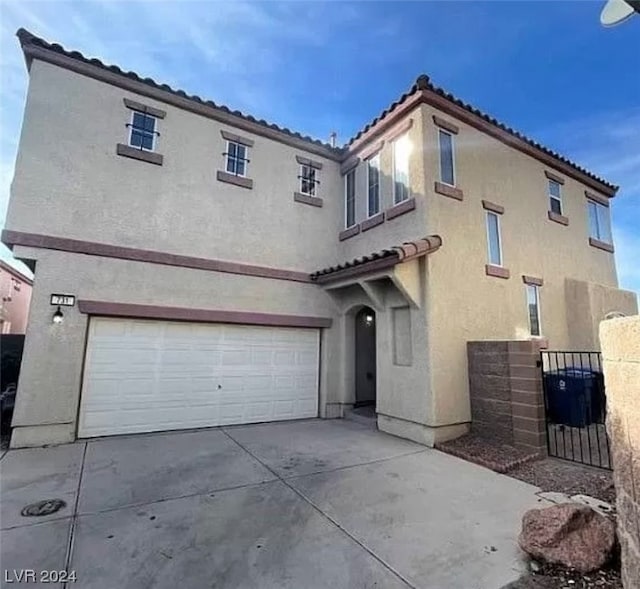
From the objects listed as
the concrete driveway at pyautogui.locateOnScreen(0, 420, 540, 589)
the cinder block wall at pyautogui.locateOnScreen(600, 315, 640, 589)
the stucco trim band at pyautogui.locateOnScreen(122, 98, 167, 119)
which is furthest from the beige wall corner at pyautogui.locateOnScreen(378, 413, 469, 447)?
the stucco trim band at pyautogui.locateOnScreen(122, 98, 167, 119)

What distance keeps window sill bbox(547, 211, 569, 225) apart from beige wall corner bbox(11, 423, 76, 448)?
1318cm

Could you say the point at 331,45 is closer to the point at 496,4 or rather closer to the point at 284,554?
the point at 496,4

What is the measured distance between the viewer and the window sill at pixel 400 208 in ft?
27.2

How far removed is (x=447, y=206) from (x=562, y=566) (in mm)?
6844

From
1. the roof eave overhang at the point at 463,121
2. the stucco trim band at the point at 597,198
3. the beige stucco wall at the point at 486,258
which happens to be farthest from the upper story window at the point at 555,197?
the stucco trim band at the point at 597,198

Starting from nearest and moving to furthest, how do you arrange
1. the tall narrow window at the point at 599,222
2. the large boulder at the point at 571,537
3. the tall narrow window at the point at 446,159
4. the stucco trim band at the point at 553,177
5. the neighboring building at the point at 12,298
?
the large boulder at the point at 571,537 < the tall narrow window at the point at 446,159 < the stucco trim band at the point at 553,177 < the tall narrow window at the point at 599,222 < the neighboring building at the point at 12,298

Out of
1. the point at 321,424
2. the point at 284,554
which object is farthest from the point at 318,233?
the point at 284,554

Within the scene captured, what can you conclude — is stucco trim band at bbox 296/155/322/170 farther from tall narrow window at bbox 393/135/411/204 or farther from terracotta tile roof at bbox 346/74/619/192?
tall narrow window at bbox 393/135/411/204

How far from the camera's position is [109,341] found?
7730 millimetres

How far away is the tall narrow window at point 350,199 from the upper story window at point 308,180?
0.95 meters

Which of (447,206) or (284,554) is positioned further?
(447,206)

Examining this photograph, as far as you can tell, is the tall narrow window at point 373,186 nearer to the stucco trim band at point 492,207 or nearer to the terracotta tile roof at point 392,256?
the terracotta tile roof at point 392,256

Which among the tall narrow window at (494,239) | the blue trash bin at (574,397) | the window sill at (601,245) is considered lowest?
the blue trash bin at (574,397)

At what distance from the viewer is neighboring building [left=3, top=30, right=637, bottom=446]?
7375 mm
